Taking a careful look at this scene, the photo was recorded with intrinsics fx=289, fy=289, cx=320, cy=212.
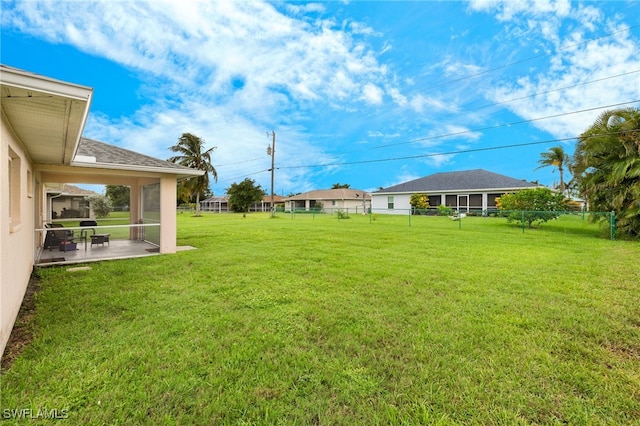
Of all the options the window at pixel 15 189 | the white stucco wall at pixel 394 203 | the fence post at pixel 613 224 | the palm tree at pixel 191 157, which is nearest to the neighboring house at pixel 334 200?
the white stucco wall at pixel 394 203

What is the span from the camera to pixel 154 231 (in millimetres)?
9734

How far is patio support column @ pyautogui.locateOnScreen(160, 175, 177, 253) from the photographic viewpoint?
8.60m

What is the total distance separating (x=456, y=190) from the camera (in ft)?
96.6

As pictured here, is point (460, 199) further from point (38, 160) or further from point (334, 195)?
point (38, 160)

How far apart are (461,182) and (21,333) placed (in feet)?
109

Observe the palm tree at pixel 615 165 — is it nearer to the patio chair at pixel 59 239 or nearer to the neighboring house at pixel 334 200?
the patio chair at pixel 59 239

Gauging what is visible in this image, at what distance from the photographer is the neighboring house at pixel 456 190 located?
2755 cm

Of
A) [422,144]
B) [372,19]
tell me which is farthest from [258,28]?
[422,144]

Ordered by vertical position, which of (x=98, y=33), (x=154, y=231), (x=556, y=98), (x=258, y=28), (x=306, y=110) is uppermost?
(x=306, y=110)

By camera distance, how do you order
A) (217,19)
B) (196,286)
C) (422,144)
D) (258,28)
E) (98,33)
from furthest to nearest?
1. (422,144)
2. (258,28)
3. (217,19)
4. (98,33)
5. (196,286)

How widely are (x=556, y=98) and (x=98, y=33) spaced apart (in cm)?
2157

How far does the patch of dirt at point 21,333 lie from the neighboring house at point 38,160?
0.34ft

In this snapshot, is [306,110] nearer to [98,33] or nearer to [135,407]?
[98,33]

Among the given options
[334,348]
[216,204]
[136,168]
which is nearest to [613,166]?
[334,348]
